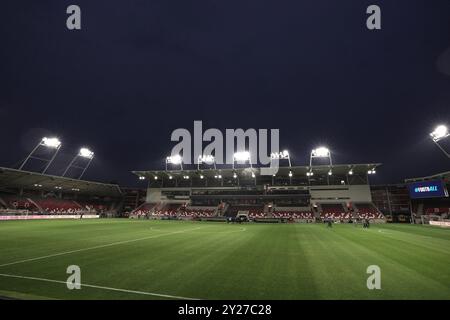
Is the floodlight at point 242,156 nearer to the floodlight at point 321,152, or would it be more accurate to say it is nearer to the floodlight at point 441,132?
the floodlight at point 321,152

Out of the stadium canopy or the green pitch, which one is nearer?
the green pitch

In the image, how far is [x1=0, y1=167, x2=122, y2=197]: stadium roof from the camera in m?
56.2

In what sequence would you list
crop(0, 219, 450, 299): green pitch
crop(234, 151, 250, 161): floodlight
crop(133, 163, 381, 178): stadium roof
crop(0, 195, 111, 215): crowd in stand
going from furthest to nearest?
crop(234, 151, 250, 161): floodlight < crop(133, 163, 381, 178): stadium roof < crop(0, 195, 111, 215): crowd in stand < crop(0, 219, 450, 299): green pitch

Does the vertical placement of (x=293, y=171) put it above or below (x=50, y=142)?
below

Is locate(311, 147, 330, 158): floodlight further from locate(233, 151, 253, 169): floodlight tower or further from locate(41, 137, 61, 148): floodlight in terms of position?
locate(41, 137, 61, 148): floodlight

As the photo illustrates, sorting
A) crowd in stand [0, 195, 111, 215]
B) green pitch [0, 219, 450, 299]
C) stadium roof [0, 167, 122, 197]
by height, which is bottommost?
green pitch [0, 219, 450, 299]

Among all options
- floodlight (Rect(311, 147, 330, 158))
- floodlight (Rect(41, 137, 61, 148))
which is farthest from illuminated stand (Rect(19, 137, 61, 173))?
floodlight (Rect(311, 147, 330, 158))

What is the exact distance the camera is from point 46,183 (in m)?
65.4

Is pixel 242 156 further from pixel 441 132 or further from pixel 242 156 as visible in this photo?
pixel 441 132

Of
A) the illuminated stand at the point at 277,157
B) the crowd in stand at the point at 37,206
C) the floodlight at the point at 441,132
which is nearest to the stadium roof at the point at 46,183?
the crowd in stand at the point at 37,206

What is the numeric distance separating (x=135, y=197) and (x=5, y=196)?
1561 inches

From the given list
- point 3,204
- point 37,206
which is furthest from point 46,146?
point 37,206

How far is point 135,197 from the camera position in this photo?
95938 mm
